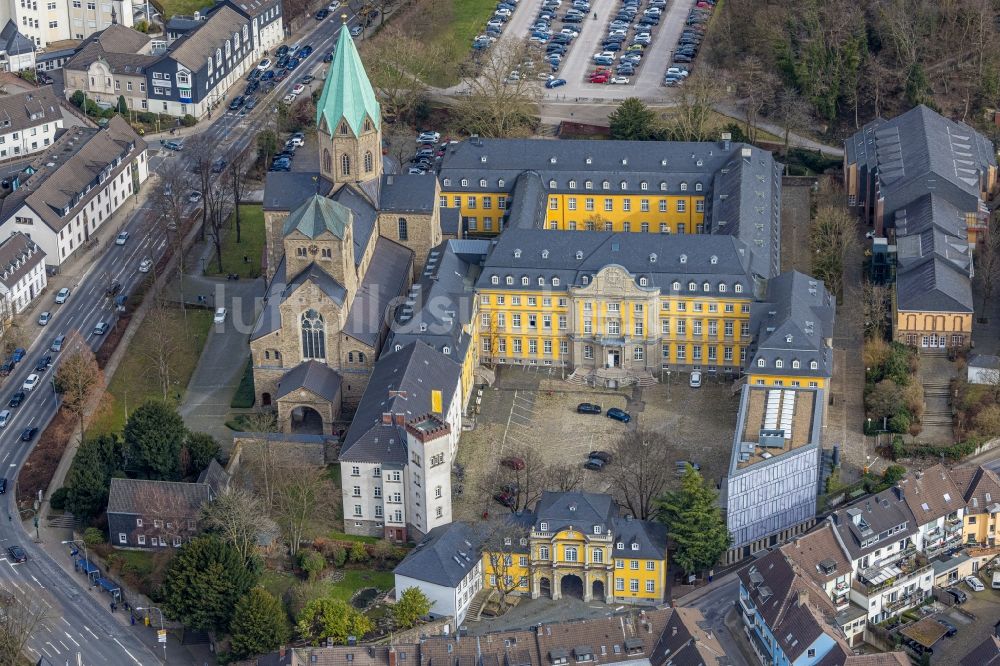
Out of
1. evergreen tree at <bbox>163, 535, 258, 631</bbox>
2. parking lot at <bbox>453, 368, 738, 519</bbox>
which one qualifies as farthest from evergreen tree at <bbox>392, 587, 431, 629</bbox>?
parking lot at <bbox>453, 368, 738, 519</bbox>

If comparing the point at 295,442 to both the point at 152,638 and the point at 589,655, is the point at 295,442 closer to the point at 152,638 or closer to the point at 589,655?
the point at 152,638

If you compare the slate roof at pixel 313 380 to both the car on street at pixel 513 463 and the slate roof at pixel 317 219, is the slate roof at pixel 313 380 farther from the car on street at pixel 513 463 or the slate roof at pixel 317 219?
the car on street at pixel 513 463

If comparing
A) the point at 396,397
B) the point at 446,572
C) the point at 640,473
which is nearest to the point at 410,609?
the point at 446,572

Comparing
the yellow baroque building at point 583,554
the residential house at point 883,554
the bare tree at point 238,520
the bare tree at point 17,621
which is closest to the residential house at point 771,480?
the residential house at point 883,554

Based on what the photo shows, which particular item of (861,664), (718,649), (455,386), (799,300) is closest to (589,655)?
(718,649)

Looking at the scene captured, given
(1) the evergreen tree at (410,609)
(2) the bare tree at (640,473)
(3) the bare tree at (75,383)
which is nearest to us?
(1) the evergreen tree at (410,609)

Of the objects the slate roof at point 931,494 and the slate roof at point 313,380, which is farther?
the slate roof at point 313,380
